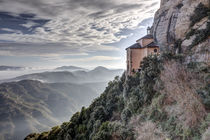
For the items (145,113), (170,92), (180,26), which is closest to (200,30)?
(180,26)

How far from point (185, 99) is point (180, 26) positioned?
15703 mm

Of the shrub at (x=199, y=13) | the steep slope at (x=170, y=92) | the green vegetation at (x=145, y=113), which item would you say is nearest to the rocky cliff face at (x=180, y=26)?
the steep slope at (x=170, y=92)

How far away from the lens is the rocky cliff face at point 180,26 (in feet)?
49.1

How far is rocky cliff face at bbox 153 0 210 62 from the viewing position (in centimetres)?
1495

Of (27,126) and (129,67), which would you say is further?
(27,126)

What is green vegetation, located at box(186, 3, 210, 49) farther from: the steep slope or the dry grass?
the dry grass

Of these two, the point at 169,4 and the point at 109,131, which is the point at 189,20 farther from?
the point at 109,131

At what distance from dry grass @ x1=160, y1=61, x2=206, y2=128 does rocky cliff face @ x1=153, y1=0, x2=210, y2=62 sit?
4489mm

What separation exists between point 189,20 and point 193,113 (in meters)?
16.7

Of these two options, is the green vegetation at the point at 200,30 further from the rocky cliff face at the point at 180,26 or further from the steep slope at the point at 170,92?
the rocky cliff face at the point at 180,26

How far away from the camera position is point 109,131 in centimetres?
1552

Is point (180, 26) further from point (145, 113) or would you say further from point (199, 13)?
point (145, 113)

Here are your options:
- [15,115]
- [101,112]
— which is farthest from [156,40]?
[15,115]

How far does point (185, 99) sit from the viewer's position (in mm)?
9133
